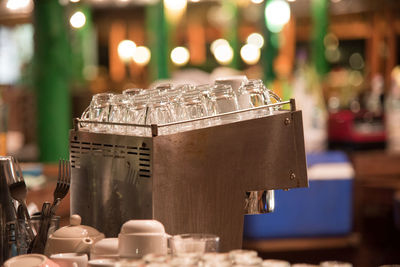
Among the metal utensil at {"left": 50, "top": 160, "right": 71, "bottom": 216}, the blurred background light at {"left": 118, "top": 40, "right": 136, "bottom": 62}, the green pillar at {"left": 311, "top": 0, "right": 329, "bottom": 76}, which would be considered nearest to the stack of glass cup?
the metal utensil at {"left": 50, "top": 160, "right": 71, "bottom": 216}

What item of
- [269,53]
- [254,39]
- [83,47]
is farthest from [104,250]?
[83,47]

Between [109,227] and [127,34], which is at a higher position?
[127,34]

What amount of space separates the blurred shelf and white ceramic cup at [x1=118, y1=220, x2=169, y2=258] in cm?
414

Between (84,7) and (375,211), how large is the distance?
20.9 ft

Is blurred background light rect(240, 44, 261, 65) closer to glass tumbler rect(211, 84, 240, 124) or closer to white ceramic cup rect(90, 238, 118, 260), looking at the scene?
glass tumbler rect(211, 84, 240, 124)

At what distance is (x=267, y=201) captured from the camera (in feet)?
6.12

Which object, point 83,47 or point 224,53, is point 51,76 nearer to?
point 224,53

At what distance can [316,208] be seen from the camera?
5.58 meters

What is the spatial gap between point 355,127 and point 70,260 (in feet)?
16.5

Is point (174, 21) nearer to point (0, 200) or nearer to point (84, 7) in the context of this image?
point (84, 7)

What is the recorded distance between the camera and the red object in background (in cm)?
606

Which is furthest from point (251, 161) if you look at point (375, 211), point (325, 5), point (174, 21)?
point (174, 21)

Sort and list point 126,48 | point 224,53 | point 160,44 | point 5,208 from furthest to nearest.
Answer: point 126,48
point 224,53
point 160,44
point 5,208

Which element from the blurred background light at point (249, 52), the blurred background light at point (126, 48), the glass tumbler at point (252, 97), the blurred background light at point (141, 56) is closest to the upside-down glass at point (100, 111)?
the glass tumbler at point (252, 97)
